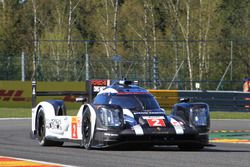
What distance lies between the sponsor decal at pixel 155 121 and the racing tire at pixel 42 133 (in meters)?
2.69

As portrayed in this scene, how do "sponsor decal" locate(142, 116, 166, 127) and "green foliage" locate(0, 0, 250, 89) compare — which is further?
"green foliage" locate(0, 0, 250, 89)

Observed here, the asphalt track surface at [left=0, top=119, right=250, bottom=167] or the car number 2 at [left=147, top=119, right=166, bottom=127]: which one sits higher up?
the car number 2 at [left=147, top=119, right=166, bottom=127]

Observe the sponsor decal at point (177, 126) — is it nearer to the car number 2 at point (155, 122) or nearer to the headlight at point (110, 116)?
the car number 2 at point (155, 122)

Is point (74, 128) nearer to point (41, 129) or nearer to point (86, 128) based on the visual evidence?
point (86, 128)

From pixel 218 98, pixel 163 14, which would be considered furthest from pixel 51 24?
pixel 218 98

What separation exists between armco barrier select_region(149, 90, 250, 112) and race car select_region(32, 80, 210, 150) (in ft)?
58.5

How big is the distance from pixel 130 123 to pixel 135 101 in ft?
3.55

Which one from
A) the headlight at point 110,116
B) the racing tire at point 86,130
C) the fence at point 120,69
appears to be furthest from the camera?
the fence at point 120,69

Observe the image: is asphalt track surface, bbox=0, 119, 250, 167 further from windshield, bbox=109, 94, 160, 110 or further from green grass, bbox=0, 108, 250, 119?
green grass, bbox=0, 108, 250, 119

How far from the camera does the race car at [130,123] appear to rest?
14539mm

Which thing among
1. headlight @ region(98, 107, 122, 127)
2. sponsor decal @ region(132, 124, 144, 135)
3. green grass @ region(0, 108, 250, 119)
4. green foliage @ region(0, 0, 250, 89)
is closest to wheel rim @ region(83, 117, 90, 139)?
headlight @ region(98, 107, 122, 127)

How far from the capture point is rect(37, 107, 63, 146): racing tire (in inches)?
663

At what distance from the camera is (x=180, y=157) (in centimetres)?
1301

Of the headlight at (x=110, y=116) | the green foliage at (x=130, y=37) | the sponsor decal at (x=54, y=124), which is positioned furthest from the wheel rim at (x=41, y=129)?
the green foliage at (x=130, y=37)
